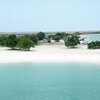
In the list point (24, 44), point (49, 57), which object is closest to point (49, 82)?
point (49, 57)

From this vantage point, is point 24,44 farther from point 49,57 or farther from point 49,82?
point 49,82

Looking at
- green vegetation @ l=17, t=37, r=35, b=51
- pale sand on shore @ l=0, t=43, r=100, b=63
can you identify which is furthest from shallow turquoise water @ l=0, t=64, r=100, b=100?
green vegetation @ l=17, t=37, r=35, b=51

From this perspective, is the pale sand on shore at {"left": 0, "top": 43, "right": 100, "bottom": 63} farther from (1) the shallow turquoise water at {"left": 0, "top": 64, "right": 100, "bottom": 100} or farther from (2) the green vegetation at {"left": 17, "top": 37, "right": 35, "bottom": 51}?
(1) the shallow turquoise water at {"left": 0, "top": 64, "right": 100, "bottom": 100}

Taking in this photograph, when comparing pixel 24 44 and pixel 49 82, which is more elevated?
pixel 24 44

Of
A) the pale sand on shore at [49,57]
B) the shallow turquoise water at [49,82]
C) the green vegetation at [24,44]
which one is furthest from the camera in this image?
the green vegetation at [24,44]

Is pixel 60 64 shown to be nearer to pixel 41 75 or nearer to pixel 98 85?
pixel 41 75

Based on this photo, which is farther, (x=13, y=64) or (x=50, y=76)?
(x=13, y=64)

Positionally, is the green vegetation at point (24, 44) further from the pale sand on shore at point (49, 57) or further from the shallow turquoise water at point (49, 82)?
the shallow turquoise water at point (49, 82)

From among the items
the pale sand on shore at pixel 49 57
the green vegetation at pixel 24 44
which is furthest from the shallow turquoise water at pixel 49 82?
the green vegetation at pixel 24 44

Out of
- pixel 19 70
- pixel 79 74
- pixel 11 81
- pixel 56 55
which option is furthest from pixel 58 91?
pixel 56 55
